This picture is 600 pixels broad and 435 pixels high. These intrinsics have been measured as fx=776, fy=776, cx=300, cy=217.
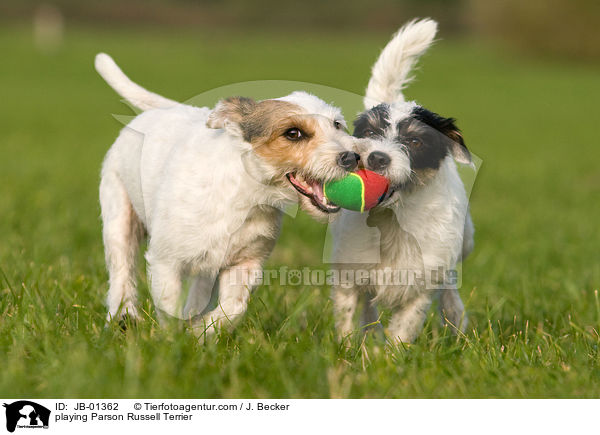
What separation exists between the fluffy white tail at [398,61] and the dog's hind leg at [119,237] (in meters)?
1.52

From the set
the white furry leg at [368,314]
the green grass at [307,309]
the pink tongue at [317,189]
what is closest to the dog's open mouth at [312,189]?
the pink tongue at [317,189]

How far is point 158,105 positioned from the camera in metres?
4.83

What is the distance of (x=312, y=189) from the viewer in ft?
11.8

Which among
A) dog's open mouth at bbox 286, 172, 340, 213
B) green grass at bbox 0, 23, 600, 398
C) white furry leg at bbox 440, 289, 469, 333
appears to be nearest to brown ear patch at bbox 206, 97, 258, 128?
dog's open mouth at bbox 286, 172, 340, 213

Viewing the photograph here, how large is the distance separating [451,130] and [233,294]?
138 cm

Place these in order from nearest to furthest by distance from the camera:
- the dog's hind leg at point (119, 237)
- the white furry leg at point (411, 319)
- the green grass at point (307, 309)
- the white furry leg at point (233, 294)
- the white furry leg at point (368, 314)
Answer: the green grass at point (307, 309) < the white furry leg at point (233, 294) < the white furry leg at point (411, 319) < the dog's hind leg at point (119, 237) < the white furry leg at point (368, 314)

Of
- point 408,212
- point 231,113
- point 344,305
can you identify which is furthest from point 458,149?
point 231,113

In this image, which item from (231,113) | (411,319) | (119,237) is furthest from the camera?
(119,237)

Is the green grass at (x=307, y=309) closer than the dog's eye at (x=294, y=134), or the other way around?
the green grass at (x=307, y=309)

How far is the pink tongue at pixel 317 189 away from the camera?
11.7 feet

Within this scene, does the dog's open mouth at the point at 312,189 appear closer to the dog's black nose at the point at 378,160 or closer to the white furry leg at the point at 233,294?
the dog's black nose at the point at 378,160

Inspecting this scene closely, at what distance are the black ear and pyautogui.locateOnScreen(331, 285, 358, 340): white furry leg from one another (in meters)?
0.91

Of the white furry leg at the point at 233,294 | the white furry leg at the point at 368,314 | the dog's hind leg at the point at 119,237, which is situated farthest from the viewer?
the white furry leg at the point at 368,314

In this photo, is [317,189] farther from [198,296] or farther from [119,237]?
[119,237]
